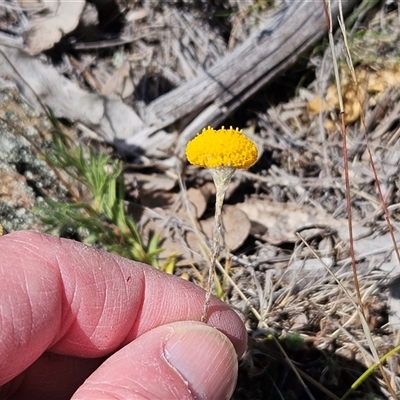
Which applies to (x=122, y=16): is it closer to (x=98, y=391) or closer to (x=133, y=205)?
(x=133, y=205)

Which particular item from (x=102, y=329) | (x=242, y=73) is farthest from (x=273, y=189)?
(x=102, y=329)

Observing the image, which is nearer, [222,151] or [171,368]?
[222,151]

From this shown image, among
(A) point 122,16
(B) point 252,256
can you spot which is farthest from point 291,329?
(A) point 122,16

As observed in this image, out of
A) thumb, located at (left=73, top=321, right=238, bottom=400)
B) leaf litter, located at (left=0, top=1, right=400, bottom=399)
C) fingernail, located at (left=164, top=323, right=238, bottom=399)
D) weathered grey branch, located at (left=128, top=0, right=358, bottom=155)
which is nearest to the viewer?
thumb, located at (left=73, top=321, right=238, bottom=400)

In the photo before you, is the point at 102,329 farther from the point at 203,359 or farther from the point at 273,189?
the point at 273,189

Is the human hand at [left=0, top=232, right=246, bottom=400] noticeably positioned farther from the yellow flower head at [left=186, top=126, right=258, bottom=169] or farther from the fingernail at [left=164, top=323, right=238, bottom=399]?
the yellow flower head at [left=186, top=126, right=258, bottom=169]

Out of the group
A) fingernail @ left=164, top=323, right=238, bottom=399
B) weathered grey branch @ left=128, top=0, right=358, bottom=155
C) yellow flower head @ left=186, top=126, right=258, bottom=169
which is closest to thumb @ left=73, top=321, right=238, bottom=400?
fingernail @ left=164, top=323, right=238, bottom=399

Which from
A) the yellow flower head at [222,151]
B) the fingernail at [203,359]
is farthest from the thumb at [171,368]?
the yellow flower head at [222,151]
